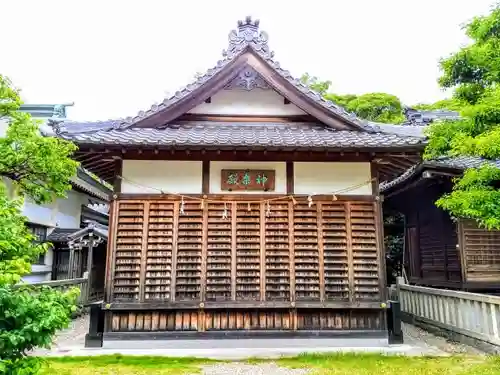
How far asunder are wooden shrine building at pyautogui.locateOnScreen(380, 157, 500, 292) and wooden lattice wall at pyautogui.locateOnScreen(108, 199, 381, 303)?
128 inches

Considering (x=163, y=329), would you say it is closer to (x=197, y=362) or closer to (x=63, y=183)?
(x=197, y=362)

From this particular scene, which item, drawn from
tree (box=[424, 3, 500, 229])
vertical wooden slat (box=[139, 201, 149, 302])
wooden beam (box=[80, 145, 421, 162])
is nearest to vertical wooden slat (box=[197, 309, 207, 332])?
vertical wooden slat (box=[139, 201, 149, 302])

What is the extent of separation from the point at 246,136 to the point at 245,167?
2.21ft

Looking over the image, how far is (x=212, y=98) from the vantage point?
914cm

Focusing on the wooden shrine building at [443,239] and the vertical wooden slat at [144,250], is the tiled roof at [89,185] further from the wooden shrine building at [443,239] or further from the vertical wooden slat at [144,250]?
the wooden shrine building at [443,239]

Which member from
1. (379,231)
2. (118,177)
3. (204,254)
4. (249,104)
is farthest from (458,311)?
(118,177)

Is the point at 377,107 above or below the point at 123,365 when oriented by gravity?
above

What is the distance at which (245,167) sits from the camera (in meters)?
8.20

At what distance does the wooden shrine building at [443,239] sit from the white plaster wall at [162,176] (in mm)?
5772

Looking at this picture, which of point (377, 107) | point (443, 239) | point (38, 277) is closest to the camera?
point (443, 239)

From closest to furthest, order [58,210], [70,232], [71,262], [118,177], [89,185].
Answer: [118,177]
[71,262]
[70,232]
[58,210]
[89,185]

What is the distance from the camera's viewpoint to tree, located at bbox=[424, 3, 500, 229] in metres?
6.33

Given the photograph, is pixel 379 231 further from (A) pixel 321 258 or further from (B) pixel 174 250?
(B) pixel 174 250

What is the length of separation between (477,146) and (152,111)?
20.6 ft
